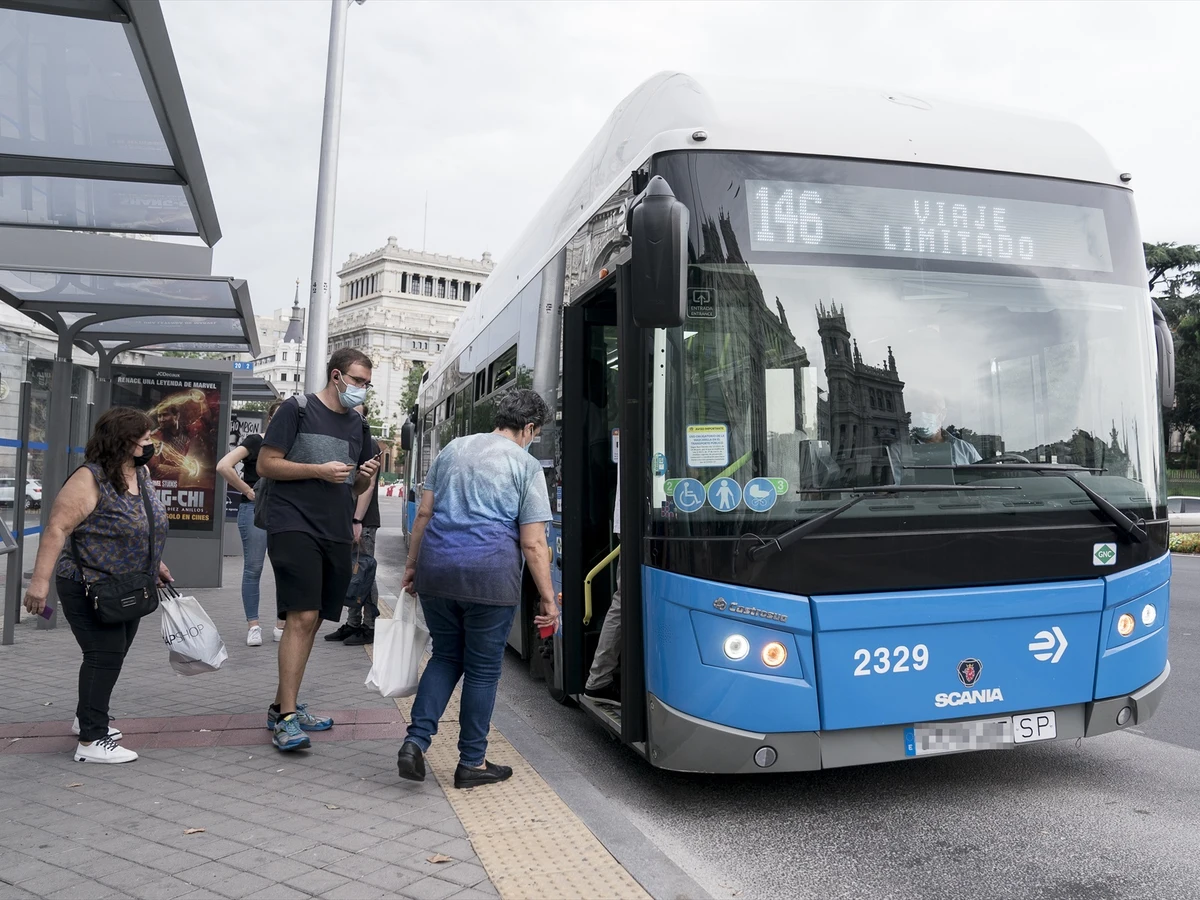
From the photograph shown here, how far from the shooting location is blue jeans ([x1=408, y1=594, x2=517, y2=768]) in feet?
14.8

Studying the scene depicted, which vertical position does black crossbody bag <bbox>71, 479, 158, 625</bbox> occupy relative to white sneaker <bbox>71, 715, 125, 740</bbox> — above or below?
above

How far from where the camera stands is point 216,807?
13.7ft

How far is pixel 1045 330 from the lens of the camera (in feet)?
15.1

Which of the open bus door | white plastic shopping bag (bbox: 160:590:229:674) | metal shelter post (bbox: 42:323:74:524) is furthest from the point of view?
metal shelter post (bbox: 42:323:74:524)

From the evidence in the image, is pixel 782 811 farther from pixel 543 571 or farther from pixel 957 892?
pixel 543 571

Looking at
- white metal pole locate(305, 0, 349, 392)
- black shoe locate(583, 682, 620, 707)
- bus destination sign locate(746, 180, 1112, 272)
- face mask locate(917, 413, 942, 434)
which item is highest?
white metal pole locate(305, 0, 349, 392)

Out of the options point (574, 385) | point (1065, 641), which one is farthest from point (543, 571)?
point (1065, 641)

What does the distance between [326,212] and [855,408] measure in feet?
32.0

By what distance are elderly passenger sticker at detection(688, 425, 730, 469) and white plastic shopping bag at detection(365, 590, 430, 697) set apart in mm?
1554

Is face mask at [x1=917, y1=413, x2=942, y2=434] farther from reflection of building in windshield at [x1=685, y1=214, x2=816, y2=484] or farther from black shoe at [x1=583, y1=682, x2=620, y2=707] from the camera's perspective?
black shoe at [x1=583, y1=682, x2=620, y2=707]

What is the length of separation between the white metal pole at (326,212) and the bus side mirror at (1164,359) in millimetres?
8797

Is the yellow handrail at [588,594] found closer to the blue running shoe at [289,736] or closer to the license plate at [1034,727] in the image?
the blue running shoe at [289,736]

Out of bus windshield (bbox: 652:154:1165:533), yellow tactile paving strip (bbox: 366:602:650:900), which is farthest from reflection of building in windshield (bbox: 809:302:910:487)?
yellow tactile paving strip (bbox: 366:602:650:900)

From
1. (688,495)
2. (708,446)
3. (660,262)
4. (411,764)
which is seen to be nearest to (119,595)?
(411,764)
